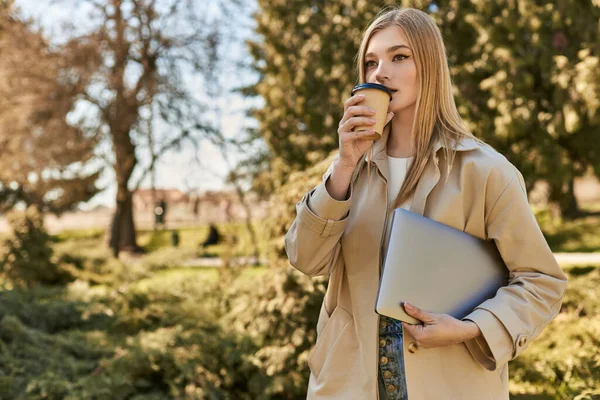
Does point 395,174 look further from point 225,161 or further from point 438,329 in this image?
point 225,161

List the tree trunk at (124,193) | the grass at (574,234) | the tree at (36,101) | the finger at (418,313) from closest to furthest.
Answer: the finger at (418,313)
the tree at (36,101)
the tree trunk at (124,193)
the grass at (574,234)

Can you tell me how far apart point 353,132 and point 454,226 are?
0.36 m

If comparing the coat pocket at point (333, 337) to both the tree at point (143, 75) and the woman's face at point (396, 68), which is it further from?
the tree at point (143, 75)

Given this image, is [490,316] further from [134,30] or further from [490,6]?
[134,30]

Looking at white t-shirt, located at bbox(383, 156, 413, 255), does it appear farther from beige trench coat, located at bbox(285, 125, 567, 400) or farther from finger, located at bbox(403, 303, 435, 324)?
finger, located at bbox(403, 303, 435, 324)

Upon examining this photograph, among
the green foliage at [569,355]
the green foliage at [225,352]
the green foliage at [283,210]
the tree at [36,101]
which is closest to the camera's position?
the green foliage at [569,355]

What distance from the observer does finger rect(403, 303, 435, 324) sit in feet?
4.93

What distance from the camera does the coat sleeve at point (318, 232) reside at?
1663 millimetres

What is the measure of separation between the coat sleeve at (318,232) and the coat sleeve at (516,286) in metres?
0.39

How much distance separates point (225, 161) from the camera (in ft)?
49.8

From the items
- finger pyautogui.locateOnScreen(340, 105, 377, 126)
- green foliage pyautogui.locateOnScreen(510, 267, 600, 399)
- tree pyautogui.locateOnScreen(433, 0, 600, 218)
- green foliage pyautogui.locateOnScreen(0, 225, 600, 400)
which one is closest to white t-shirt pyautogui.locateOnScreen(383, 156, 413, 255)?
finger pyautogui.locateOnScreen(340, 105, 377, 126)

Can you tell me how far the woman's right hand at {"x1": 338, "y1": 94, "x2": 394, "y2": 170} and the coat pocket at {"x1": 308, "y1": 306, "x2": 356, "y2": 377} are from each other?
422mm

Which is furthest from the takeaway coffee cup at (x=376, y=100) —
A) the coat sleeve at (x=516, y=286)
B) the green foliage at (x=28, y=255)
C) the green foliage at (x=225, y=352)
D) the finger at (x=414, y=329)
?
the green foliage at (x=28, y=255)

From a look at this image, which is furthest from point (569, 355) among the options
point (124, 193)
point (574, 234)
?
point (574, 234)
